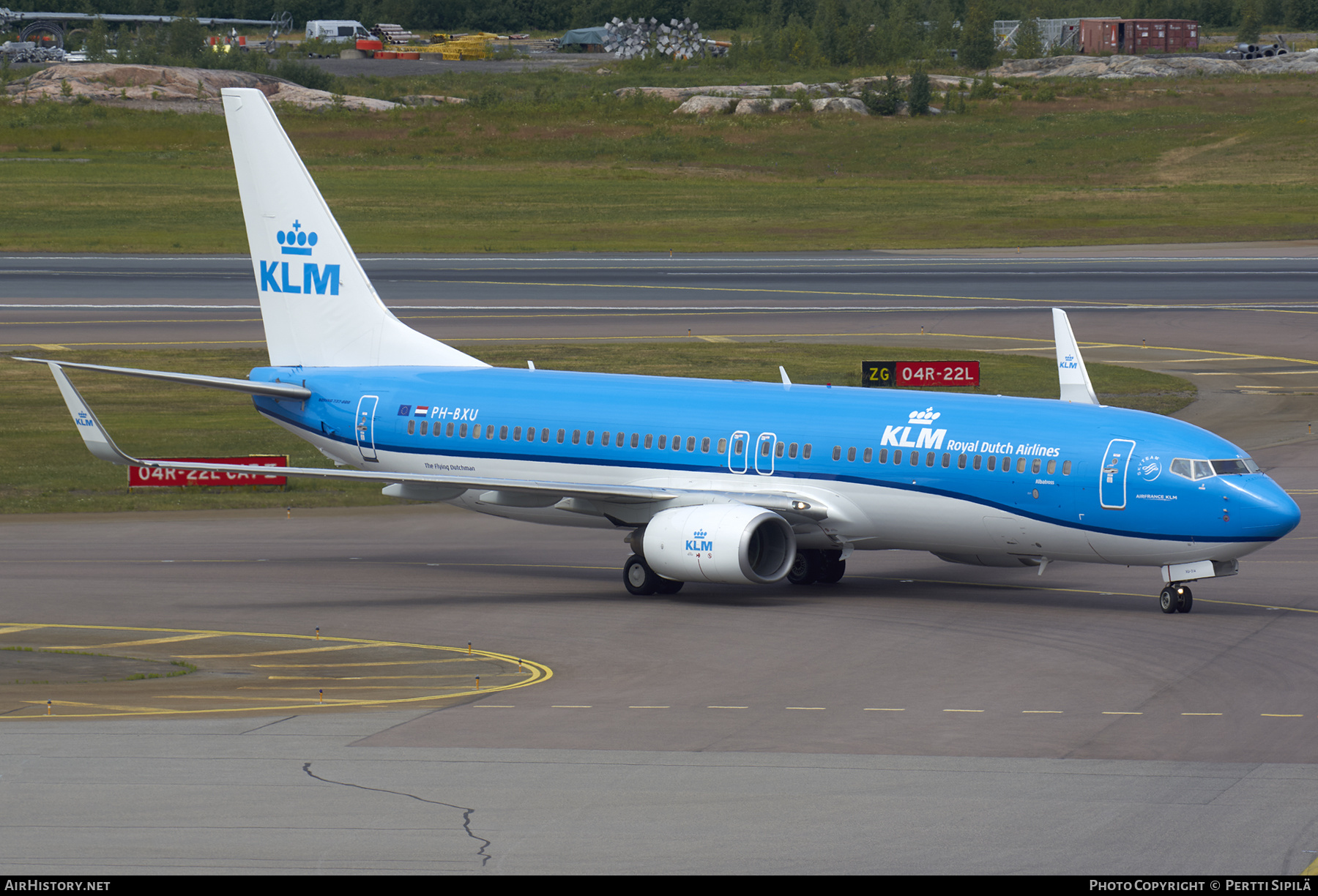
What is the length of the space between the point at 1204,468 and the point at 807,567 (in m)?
9.21

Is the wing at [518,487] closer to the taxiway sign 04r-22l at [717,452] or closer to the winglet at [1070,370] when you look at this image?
the taxiway sign 04r-22l at [717,452]

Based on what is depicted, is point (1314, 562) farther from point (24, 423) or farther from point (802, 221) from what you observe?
point (802, 221)

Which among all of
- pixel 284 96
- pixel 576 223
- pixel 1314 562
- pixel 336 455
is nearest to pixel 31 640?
pixel 336 455

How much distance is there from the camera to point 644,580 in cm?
3941

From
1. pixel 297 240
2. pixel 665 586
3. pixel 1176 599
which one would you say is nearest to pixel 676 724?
pixel 665 586

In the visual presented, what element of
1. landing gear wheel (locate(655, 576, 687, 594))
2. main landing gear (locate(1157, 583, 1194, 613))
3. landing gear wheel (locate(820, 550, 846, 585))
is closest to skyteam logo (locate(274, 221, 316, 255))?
landing gear wheel (locate(655, 576, 687, 594))

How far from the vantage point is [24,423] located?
61781 millimetres

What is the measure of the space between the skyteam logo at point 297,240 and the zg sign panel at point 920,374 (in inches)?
884

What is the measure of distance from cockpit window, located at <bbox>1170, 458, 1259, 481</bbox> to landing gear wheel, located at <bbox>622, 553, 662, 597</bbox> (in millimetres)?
11150

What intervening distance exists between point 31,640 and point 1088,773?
2025 centimetres

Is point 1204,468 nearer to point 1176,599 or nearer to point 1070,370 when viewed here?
point 1176,599

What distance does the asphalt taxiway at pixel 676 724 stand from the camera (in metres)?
20.9

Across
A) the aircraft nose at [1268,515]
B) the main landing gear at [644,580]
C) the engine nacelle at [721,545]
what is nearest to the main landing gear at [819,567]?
the engine nacelle at [721,545]

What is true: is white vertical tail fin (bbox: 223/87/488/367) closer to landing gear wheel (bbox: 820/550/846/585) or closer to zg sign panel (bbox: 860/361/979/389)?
landing gear wheel (bbox: 820/550/846/585)
